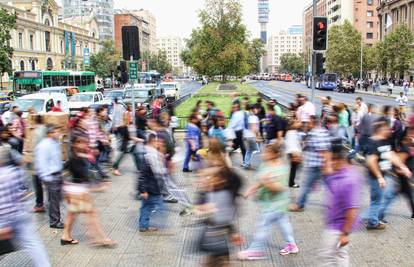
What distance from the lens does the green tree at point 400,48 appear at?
182ft

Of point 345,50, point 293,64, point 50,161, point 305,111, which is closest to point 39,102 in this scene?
point 305,111

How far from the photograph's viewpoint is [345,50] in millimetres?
65000

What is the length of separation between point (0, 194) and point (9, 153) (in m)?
0.50

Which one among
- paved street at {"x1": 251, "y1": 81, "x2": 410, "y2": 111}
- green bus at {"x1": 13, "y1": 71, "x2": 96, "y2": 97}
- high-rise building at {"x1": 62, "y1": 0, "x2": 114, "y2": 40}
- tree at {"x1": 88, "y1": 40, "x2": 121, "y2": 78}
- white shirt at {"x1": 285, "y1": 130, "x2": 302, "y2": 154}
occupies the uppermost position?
high-rise building at {"x1": 62, "y1": 0, "x2": 114, "y2": 40}

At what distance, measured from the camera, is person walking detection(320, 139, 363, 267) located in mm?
5145

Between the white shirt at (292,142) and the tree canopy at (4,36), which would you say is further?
the tree canopy at (4,36)

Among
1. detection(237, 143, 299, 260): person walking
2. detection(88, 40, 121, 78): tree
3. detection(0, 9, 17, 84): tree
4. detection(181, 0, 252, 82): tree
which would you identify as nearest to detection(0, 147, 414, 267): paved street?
detection(237, 143, 299, 260): person walking

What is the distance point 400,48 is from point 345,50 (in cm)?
1010

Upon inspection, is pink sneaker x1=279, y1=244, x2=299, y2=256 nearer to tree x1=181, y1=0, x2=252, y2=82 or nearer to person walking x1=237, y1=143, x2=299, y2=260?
person walking x1=237, y1=143, x2=299, y2=260

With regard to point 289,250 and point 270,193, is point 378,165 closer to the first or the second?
point 289,250

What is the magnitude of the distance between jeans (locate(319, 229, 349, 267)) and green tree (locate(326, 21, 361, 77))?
63.1 m

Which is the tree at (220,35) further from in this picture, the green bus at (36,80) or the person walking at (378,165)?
the person walking at (378,165)

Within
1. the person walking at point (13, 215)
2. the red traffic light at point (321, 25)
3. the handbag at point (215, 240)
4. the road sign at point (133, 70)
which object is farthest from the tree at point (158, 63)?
the handbag at point (215, 240)

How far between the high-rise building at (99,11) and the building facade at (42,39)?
45182 mm
